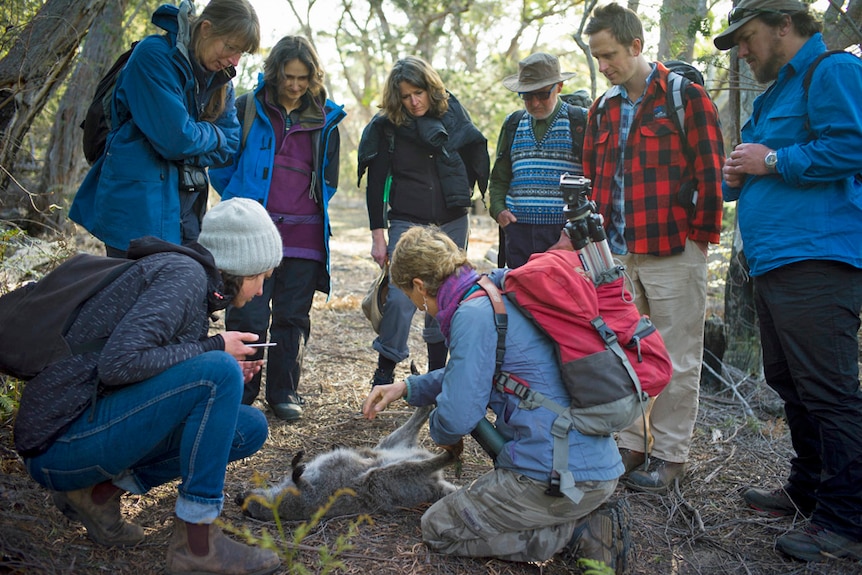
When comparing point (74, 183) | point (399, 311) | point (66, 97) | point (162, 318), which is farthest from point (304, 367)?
point (66, 97)

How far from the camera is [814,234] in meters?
3.05

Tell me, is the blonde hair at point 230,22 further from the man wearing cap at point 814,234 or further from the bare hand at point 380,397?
the man wearing cap at point 814,234

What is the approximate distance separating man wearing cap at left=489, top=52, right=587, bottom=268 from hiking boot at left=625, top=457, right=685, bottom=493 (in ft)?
5.33

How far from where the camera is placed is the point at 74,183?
7.32 meters

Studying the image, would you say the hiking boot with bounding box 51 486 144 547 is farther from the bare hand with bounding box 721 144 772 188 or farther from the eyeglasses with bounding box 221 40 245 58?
the bare hand with bounding box 721 144 772 188

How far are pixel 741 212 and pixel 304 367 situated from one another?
3.62 metres

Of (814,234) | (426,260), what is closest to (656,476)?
(814,234)

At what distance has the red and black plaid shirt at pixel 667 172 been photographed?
367 cm

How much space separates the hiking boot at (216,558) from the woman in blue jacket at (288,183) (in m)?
1.84

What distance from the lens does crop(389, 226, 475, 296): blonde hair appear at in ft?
9.81

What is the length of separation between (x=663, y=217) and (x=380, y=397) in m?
1.88

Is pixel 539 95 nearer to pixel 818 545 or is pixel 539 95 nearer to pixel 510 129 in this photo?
pixel 510 129

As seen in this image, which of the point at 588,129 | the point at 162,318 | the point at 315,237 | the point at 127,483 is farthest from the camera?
the point at 315,237

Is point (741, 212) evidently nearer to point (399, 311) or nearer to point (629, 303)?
point (629, 303)
